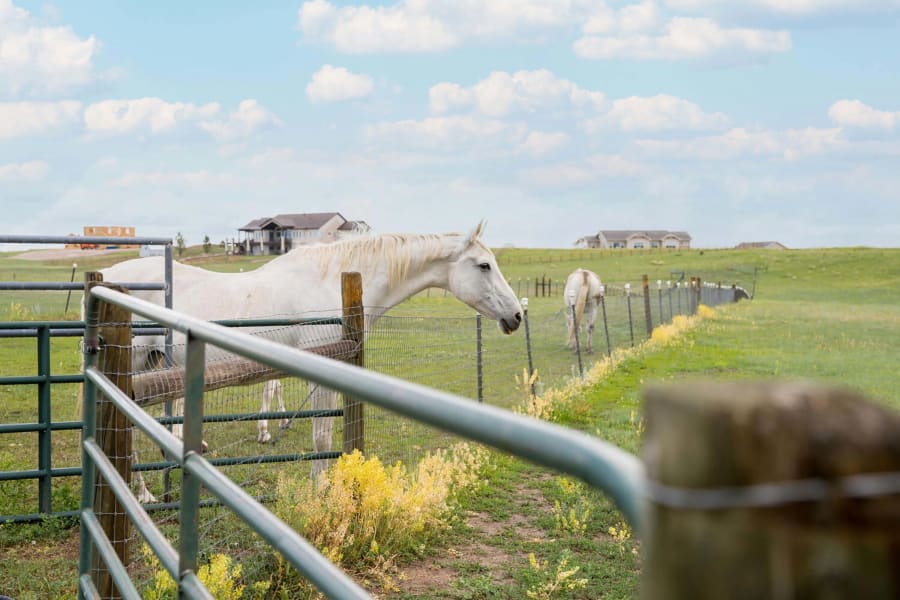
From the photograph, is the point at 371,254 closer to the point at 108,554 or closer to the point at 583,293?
the point at 108,554

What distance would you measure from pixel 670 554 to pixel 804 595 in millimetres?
94

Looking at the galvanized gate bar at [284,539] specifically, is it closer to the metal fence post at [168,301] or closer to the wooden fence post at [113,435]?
the wooden fence post at [113,435]

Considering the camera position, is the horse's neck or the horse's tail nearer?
the horse's neck

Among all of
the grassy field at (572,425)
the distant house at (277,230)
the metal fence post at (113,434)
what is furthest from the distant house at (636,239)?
the metal fence post at (113,434)

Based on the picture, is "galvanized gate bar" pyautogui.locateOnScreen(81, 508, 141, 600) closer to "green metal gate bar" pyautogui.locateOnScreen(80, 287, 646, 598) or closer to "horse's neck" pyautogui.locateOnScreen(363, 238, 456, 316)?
"green metal gate bar" pyautogui.locateOnScreen(80, 287, 646, 598)

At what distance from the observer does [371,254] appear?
282 inches

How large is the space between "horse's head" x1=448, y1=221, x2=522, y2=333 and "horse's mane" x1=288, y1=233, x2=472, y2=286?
368 millimetres

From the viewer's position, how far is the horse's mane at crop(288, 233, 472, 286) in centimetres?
709

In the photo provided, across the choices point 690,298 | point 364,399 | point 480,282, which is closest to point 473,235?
point 480,282

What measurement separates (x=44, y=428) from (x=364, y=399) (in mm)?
5429

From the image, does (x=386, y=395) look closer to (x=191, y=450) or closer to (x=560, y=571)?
(x=191, y=450)

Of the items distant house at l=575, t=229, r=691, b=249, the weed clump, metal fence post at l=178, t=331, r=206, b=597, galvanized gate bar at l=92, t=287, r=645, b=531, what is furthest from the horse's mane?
distant house at l=575, t=229, r=691, b=249

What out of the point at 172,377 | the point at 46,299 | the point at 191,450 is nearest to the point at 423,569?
the point at 172,377

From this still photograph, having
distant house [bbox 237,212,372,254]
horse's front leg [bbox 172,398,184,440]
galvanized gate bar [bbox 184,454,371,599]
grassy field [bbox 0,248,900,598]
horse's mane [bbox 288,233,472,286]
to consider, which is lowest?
grassy field [bbox 0,248,900,598]
